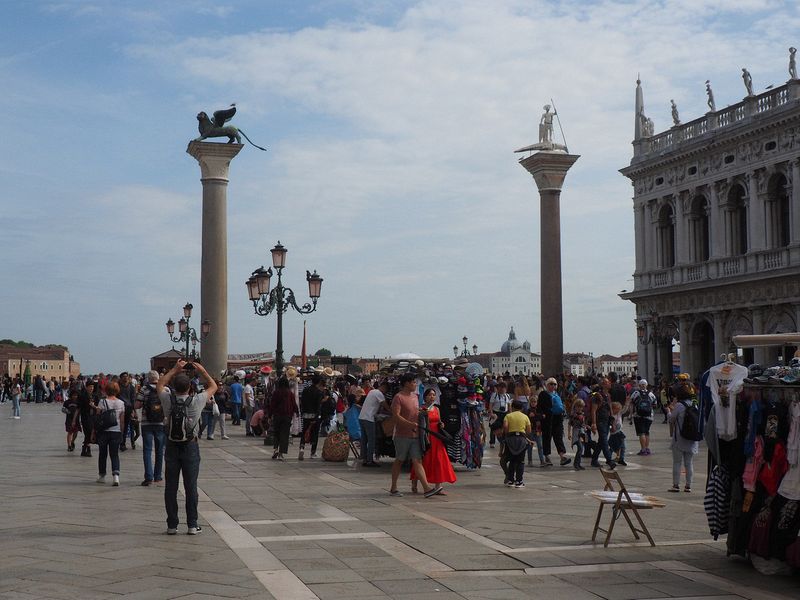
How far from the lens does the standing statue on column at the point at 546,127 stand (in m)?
36.8

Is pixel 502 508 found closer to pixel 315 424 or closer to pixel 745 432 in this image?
pixel 745 432

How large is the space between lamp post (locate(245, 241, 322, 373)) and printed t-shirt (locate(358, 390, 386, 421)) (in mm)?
7960

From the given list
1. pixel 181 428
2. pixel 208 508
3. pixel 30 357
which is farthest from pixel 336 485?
pixel 30 357

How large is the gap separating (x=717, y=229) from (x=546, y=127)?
31.8 feet

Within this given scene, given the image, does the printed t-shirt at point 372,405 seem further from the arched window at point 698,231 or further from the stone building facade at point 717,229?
the arched window at point 698,231

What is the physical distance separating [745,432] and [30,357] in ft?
449

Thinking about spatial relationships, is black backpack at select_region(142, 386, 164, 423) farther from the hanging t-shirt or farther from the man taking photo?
the hanging t-shirt

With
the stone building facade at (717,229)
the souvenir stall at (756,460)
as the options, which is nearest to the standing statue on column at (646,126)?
the stone building facade at (717,229)

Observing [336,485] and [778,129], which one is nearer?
[336,485]

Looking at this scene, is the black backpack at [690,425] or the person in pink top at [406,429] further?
the black backpack at [690,425]

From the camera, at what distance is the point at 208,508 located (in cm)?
1127

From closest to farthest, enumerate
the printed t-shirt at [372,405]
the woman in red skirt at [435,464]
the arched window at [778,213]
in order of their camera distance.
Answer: the woman in red skirt at [435,464] < the printed t-shirt at [372,405] < the arched window at [778,213]

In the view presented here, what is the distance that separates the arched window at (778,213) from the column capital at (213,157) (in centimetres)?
1995

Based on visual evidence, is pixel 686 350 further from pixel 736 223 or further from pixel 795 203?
pixel 795 203
